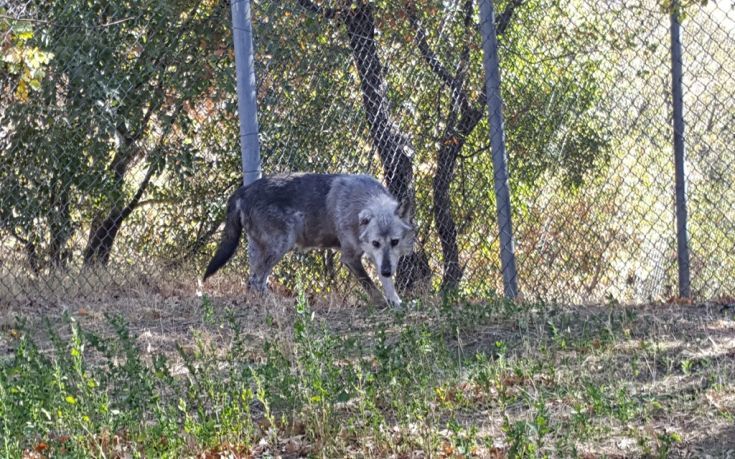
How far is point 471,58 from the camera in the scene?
844 centimetres

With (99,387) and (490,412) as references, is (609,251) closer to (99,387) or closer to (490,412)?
(490,412)

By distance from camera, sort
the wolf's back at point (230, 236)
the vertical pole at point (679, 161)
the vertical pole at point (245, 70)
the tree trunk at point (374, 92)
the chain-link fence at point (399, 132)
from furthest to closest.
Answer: the tree trunk at point (374, 92) < the wolf's back at point (230, 236) < the chain-link fence at point (399, 132) < the vertical pole at point (245, 70) < the vertical pole at point (679, 161)

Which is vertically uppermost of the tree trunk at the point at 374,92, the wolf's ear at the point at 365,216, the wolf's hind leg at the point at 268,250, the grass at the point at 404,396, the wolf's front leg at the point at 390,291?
the tree trunk at the point at 374,92

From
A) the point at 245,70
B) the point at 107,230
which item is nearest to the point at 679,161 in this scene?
the point at 245,70

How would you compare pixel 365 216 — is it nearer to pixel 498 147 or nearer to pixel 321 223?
pixel 321 223

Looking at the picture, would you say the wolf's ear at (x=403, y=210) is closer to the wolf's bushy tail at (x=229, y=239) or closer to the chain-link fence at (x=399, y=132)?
the chain-link fence at (x=399, y=132)

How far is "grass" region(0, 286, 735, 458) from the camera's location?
3.88 metres

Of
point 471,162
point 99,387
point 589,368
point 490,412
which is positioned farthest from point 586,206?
point 99,387

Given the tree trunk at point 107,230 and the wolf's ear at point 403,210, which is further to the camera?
the tree trunk at point 107,230

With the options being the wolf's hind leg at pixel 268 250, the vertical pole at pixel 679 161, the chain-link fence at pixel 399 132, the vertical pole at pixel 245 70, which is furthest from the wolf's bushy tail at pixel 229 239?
the vertical pole at pixel 679 161

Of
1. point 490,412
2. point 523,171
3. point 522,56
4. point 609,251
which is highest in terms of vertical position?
point 522,56

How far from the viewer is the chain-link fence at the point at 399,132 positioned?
7770 millimetres

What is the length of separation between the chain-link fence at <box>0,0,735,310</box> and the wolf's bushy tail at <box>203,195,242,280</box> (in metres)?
0.43

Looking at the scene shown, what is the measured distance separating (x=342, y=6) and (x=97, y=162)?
2.24 metres
